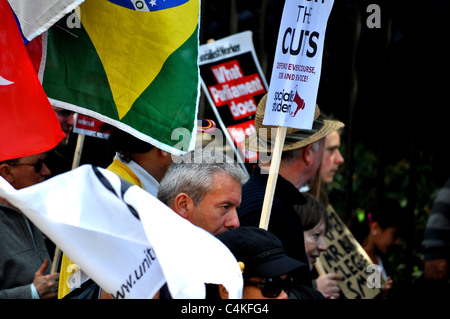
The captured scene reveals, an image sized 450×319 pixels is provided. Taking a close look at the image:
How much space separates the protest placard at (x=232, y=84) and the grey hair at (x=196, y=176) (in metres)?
1.94

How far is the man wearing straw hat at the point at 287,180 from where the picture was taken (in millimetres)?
3535

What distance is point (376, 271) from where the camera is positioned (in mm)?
4934

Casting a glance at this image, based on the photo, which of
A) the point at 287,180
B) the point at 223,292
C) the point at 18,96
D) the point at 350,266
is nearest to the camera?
the point at 223,292

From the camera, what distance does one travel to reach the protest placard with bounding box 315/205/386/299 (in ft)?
15.7

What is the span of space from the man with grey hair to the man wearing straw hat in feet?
1.83

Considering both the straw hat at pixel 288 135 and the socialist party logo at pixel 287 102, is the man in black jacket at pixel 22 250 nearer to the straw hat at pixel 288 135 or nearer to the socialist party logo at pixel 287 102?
the straw hat at pixel 288 135

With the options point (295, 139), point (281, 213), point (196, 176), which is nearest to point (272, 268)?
point (196, 176)

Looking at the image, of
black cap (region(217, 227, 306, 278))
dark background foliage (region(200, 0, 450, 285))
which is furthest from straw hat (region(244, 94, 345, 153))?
dark background foliage (region(200, 0, 450, 285))

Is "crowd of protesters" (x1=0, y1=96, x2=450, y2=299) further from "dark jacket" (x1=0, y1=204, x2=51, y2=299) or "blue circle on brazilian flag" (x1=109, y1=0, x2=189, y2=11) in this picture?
"blue circle on brazilian flag" (x1=109, y1=0, x2=189, y2=11)

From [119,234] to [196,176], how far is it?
714 millimetres

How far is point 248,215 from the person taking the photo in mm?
3537

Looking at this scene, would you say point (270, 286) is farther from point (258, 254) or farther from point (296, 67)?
point (296, 67)

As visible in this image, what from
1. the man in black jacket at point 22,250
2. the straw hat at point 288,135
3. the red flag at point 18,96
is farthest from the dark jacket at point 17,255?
the straw hat at point 288,135
